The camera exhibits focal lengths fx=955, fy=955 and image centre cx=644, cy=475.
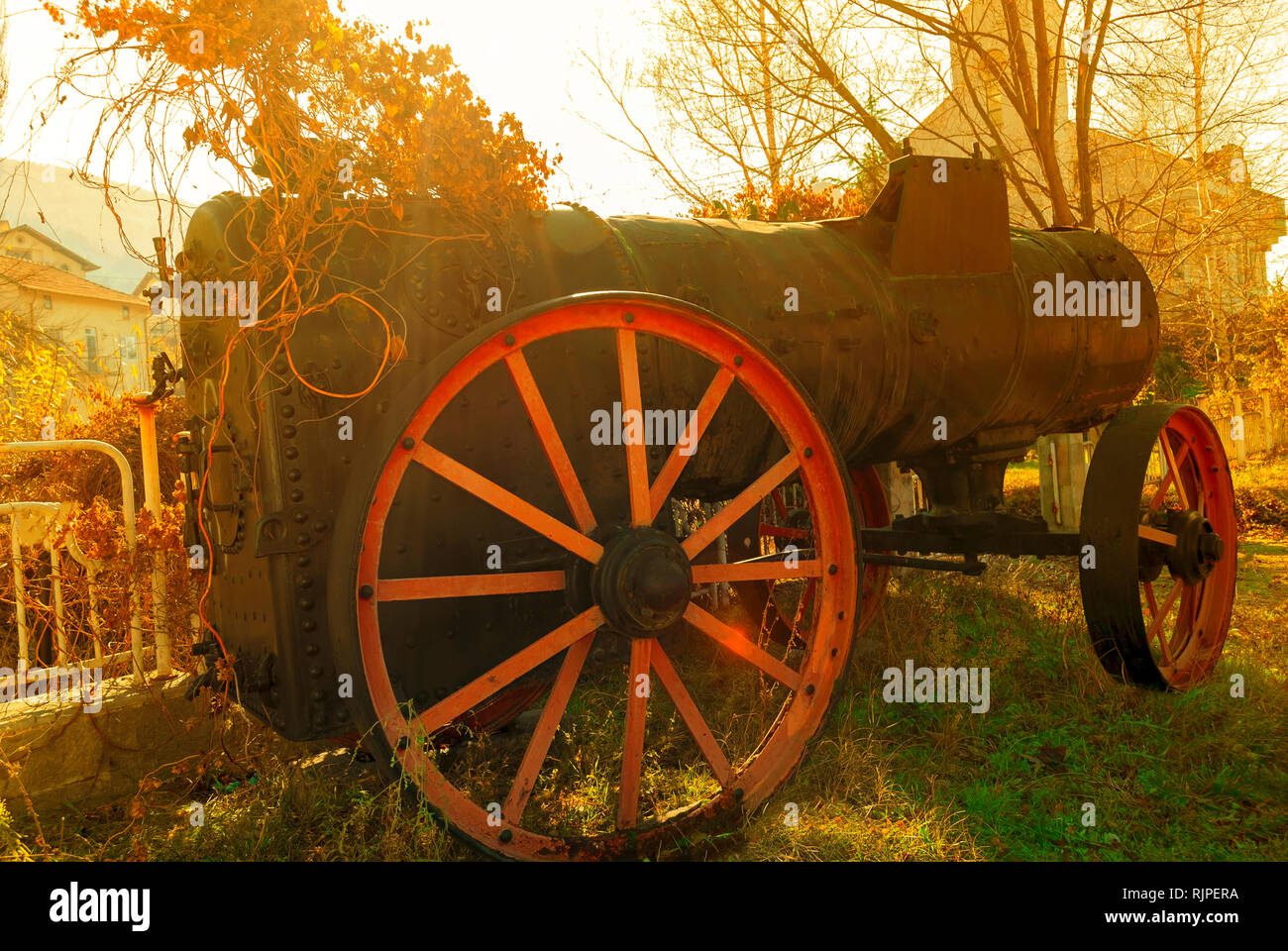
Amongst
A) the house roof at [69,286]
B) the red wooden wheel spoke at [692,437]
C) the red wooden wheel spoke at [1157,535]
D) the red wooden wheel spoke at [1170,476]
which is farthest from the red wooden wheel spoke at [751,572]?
the house roof at [69,286]

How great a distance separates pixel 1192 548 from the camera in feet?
16.3

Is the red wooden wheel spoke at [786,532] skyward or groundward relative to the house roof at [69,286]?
groundward

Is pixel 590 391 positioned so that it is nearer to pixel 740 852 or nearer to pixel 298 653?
pixel 298 653

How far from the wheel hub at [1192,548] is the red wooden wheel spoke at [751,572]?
2546 millimetres

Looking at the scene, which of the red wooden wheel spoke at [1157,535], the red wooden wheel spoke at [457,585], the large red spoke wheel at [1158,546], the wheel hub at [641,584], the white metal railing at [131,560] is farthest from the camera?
the red wooden wheel spoke at [1157,535]

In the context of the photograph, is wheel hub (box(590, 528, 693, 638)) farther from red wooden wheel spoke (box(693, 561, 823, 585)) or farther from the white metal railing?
the white metal railing

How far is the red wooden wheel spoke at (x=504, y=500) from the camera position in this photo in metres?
2.90

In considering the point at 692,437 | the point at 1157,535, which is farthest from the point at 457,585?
the point at 1157,535

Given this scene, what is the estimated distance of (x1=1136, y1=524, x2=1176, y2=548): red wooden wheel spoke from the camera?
4.76 m

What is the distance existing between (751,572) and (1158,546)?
2691 mm

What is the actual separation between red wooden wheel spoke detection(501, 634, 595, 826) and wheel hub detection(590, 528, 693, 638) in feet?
0.68

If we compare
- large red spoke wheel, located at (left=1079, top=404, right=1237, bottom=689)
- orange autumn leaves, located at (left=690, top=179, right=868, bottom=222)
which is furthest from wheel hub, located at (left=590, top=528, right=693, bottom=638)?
orange autumn leaves, located at (left=690, top=179, right=868, bottom=222)

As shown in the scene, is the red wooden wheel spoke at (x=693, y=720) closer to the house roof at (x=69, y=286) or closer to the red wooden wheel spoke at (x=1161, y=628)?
the red wooden wheel spoke at (x=1161, y=628)

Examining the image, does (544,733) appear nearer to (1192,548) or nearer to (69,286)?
(1192,548)
